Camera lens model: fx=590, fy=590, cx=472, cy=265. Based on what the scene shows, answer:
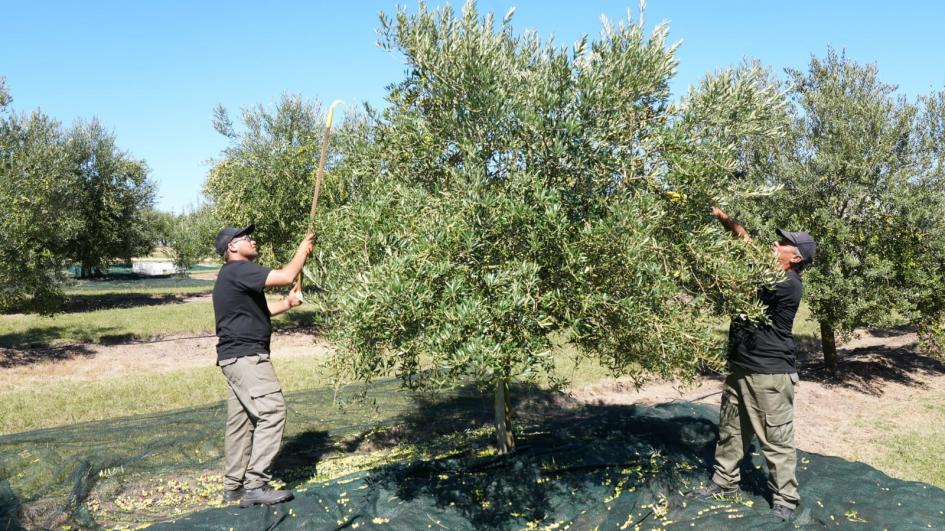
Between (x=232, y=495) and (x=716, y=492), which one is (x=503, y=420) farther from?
(x=232, y=495)

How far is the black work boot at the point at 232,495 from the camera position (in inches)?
259

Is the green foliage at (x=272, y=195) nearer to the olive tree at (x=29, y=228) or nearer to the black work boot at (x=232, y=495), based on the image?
the olive tree at (x=29, y=228)

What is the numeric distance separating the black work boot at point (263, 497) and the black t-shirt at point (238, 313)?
4.85 feet

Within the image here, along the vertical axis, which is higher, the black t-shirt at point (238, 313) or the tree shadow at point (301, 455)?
the black t-shirt at point (238, 313)

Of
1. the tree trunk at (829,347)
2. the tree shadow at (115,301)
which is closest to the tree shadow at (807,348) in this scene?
the tree trunk at (829,347)

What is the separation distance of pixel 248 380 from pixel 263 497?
1.25m

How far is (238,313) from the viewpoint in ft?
21.6

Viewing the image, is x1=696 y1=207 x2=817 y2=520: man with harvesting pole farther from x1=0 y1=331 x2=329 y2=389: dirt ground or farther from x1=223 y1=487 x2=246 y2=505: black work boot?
x1=0 y1=331 x2=329 y2=389: dirt ground

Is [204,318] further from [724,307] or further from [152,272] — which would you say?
[152,272]

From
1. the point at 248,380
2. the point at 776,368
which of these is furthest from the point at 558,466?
the point at 248,380

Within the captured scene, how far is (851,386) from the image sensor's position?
13328 mm

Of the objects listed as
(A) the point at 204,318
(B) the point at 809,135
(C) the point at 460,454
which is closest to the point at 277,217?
(A) the point at 204,318

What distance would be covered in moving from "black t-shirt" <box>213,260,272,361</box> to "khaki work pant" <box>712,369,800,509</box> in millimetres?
5337

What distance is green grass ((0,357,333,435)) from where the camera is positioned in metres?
11.0
